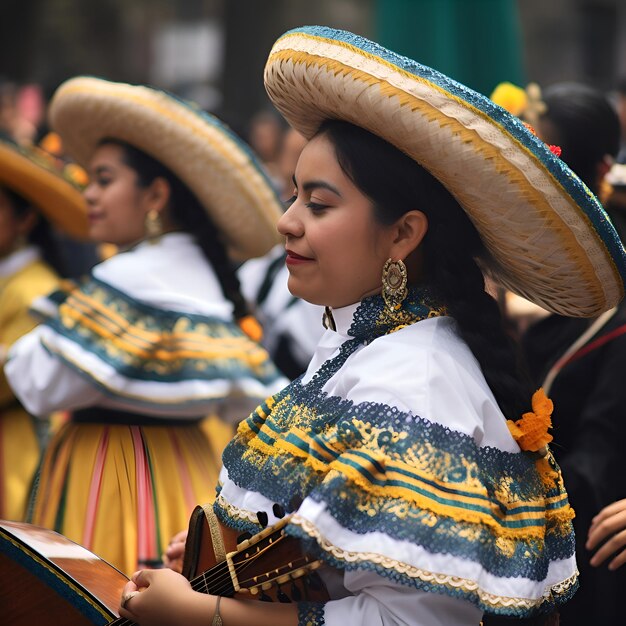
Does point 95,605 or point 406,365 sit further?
point 95,605

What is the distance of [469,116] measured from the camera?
6.97 feet

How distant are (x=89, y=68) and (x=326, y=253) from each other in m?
24.8

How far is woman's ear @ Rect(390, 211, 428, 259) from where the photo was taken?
2322 millimetres

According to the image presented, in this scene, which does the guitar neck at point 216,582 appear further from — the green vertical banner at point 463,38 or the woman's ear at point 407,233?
the green vertical banner at point 463,38

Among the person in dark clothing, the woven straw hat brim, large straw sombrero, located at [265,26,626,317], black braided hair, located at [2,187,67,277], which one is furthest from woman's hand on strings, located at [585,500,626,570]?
black braided hair, located at [2,187,67,277]

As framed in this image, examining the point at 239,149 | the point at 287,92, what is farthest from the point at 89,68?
the point at 287,92

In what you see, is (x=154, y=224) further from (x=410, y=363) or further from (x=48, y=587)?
(x=410, y=363)

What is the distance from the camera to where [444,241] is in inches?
92.4

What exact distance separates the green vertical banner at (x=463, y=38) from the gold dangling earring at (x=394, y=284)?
2.84m

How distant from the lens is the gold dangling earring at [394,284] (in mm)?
2312

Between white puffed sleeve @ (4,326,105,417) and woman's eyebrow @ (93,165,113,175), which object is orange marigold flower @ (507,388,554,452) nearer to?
white puffed sleeve @ (4,326,105,417)

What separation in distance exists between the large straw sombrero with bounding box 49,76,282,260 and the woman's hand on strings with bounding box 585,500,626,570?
2.02 metres

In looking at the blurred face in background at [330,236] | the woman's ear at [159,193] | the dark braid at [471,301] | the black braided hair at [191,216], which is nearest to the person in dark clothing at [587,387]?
the dark braid at [471,301]

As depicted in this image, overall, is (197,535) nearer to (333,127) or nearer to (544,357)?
(333,127)
